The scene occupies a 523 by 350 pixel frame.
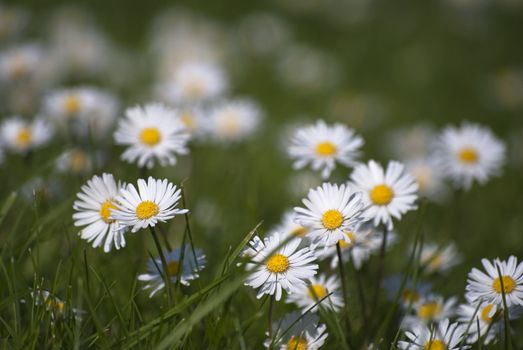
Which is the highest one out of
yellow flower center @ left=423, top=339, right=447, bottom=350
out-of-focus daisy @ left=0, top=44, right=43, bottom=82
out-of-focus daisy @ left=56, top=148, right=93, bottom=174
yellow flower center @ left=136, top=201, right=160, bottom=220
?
out-of-focus daisy @ left=0, top=44, right=43, bottom=82

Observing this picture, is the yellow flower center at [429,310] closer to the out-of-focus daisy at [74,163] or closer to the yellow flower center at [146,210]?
the yellow flower center at [146,210]

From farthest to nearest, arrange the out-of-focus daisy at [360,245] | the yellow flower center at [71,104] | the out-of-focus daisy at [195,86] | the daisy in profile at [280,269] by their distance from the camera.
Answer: the out-of-focus daisy at [195,86]
the yellow flower center at [71,104]
the out-of-focus daisy at [360,245]
the daisy in profile at [280,269]

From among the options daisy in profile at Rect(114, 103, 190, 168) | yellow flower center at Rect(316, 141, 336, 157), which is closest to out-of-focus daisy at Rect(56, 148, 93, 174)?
daisy in profile at Rect(114, 103, 190, 168)

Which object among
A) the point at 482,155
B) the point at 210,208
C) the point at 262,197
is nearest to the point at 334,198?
the point at 482,155

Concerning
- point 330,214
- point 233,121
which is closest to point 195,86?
point 233,121

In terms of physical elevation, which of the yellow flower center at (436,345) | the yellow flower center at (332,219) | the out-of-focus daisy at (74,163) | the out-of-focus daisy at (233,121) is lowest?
the yellow flower center at (436,345)

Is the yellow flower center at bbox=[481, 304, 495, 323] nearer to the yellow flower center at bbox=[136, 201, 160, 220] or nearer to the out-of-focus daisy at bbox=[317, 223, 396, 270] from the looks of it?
the out-of-focus daisy at bbox=[317, 223, 396, 270]

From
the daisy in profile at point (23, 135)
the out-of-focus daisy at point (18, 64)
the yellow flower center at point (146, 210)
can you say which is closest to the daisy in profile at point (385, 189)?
the yellow flower center at point (146, 210)
